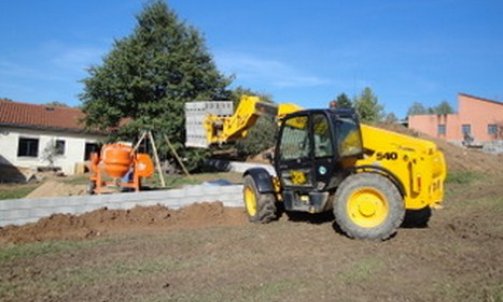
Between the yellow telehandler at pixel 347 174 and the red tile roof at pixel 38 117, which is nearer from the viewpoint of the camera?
the yellow telehandler at pixel 347 174

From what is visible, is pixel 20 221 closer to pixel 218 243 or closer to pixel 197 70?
pixel 218 243

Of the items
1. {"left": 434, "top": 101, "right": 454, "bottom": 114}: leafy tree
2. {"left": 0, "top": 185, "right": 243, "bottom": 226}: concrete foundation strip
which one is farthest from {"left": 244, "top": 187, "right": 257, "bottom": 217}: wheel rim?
{"left": 434, "top": 101, "right": 454, "bottom": 114}: leafy tree

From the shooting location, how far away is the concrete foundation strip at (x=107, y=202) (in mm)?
8641

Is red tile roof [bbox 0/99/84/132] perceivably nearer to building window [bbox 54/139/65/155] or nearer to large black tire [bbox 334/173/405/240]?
building window [bbox 54/139/65/155]

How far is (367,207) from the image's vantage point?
7.55 meters

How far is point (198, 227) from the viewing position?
9.18 metres

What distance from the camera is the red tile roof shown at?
26.7 meters

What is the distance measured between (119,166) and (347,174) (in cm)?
610

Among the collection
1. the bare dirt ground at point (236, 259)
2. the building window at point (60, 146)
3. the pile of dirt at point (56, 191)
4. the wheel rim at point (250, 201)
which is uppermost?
the building window at point (60, 146)

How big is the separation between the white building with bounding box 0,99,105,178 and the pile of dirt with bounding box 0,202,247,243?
1684 cm

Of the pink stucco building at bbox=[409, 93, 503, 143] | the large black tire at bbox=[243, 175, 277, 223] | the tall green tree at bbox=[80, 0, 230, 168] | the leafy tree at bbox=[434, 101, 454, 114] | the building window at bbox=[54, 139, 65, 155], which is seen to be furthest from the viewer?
the leafy tree at bbox=[434, 101, 454, 114]

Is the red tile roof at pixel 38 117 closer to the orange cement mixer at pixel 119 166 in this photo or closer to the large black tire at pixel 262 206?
the orange cement mixer at pixel 119 166

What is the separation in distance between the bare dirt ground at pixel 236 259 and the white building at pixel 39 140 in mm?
17486

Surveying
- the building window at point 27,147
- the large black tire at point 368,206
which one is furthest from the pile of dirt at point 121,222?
the building window at point 27,147
